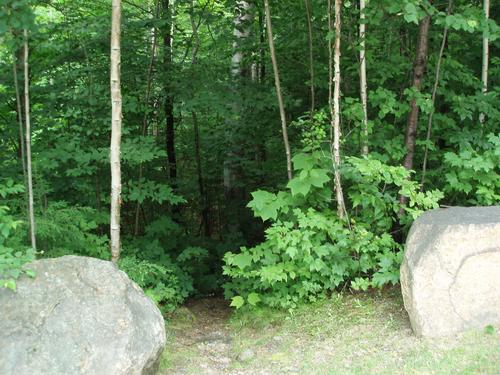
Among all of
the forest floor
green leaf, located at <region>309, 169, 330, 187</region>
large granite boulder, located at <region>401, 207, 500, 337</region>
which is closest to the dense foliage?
green leaf, located at <region>309, 169, 330, 187</region>

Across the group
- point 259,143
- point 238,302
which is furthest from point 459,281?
point 259,143

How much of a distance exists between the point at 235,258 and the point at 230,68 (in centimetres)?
388

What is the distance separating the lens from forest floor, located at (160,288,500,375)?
3.96m

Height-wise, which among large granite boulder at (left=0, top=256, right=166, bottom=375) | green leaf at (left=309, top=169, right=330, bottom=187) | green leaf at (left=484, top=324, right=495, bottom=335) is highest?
green leaf at (left=309, top=169, right=330, bottom=187)

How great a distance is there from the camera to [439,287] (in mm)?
4309

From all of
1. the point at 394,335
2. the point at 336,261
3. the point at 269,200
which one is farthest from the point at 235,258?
the point at 394,335

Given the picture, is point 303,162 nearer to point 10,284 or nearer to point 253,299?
point 253,299

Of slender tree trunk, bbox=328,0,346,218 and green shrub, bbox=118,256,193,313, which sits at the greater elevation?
slender tree trunk, bbox=328,0,346,218

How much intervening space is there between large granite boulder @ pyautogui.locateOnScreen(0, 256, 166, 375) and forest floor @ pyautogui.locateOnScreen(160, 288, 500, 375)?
2.28 feet

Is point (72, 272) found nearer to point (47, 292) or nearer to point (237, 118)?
point (47, 292)

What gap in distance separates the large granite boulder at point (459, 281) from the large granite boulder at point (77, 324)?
2.17m

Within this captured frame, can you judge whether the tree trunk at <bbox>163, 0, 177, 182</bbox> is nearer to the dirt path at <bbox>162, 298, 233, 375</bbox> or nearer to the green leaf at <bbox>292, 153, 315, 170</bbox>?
the green leaf at <bbox>292, 153, 315, 170</bbox>

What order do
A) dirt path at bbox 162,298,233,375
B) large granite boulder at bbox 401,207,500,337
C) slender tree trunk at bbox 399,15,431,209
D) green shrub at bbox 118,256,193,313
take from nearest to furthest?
large granite boulder at bbox 401,207,500,337, dirt path at bbox 162,298,233,375, green shrub at bbox 118,256,193,313, slender tree trunk at bbox 399,15,431,209

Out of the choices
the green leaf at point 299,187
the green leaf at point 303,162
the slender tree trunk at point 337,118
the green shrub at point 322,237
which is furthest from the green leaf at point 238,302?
the green leaf at point 303,162
